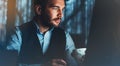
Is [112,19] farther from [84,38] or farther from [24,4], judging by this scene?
[24,4]

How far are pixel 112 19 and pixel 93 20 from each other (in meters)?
0.25

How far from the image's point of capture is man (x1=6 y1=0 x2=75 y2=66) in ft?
16.4

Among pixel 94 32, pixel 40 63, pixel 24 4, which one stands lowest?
pixel 40 63

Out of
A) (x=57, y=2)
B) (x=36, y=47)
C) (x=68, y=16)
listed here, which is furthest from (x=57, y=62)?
(x=57, y=2)

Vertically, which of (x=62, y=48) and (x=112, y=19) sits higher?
(x=112, y=19)

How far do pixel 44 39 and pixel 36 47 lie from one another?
137 millimetres

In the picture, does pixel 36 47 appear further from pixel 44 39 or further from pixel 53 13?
pixel 53 13

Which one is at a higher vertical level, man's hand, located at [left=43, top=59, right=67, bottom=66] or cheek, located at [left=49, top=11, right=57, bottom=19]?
cheek, located at [left=49, top=11, right=57, bottom=19]

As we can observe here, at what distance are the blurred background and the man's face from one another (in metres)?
0.06

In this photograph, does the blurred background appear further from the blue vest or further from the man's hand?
the man's hand

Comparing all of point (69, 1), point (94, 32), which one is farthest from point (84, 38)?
point (69, 1)

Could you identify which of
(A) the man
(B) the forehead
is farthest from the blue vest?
(B) the forehead

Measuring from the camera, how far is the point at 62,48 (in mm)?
5047

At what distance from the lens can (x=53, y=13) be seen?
5020mm
